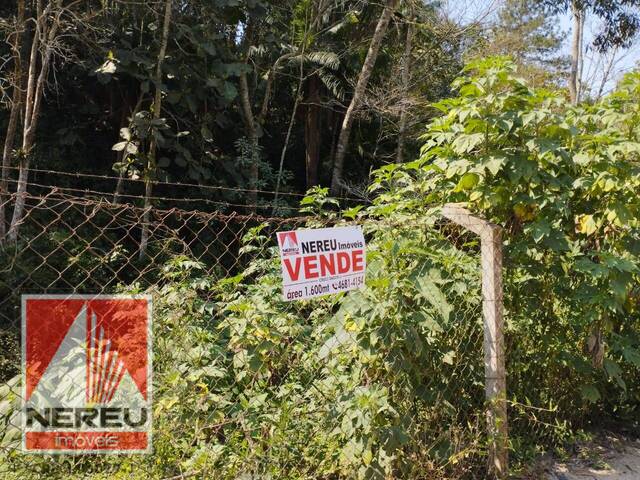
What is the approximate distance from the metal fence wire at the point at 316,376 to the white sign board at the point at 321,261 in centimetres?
10

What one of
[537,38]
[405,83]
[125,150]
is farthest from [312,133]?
[537,38]

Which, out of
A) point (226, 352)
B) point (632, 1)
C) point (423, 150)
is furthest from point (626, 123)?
point (632, 1)

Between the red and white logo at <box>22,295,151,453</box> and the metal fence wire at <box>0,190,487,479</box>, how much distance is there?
0.07 m

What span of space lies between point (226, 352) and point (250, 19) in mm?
7757

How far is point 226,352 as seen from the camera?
239 cm

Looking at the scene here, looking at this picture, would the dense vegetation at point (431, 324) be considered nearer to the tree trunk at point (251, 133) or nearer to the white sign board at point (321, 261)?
the white sign board at point (321, 261)

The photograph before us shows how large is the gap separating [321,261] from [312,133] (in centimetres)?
911

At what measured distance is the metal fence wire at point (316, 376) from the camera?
2.08 m

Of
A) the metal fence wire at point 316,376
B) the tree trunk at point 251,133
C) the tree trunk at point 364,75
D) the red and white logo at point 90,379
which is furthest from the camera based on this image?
the tree trunk at point 251,133

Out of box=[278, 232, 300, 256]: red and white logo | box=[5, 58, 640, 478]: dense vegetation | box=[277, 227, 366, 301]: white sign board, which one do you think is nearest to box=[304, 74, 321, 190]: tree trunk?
box=[5, 58, 640, 478]: dense vegetation

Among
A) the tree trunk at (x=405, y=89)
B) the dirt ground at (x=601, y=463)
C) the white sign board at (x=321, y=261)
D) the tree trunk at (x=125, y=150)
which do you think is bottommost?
the dirt ground at (x=601, y=463)

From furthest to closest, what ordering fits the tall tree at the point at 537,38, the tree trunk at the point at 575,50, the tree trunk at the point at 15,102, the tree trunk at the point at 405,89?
1. the tall tree at the point at 537,38
2. the tree trunk at the point at 575,50
3. the tree trunk at the point at 405,89
4. the tree trunk at the point at 15,102

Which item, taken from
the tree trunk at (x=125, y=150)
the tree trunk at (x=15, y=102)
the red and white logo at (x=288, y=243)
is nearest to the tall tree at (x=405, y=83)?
the tree trunk at (x=125, y=150)

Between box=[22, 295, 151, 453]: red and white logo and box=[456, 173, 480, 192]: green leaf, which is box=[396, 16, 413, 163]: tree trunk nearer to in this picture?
box=[456, 173, 480, 192]: green leaf
